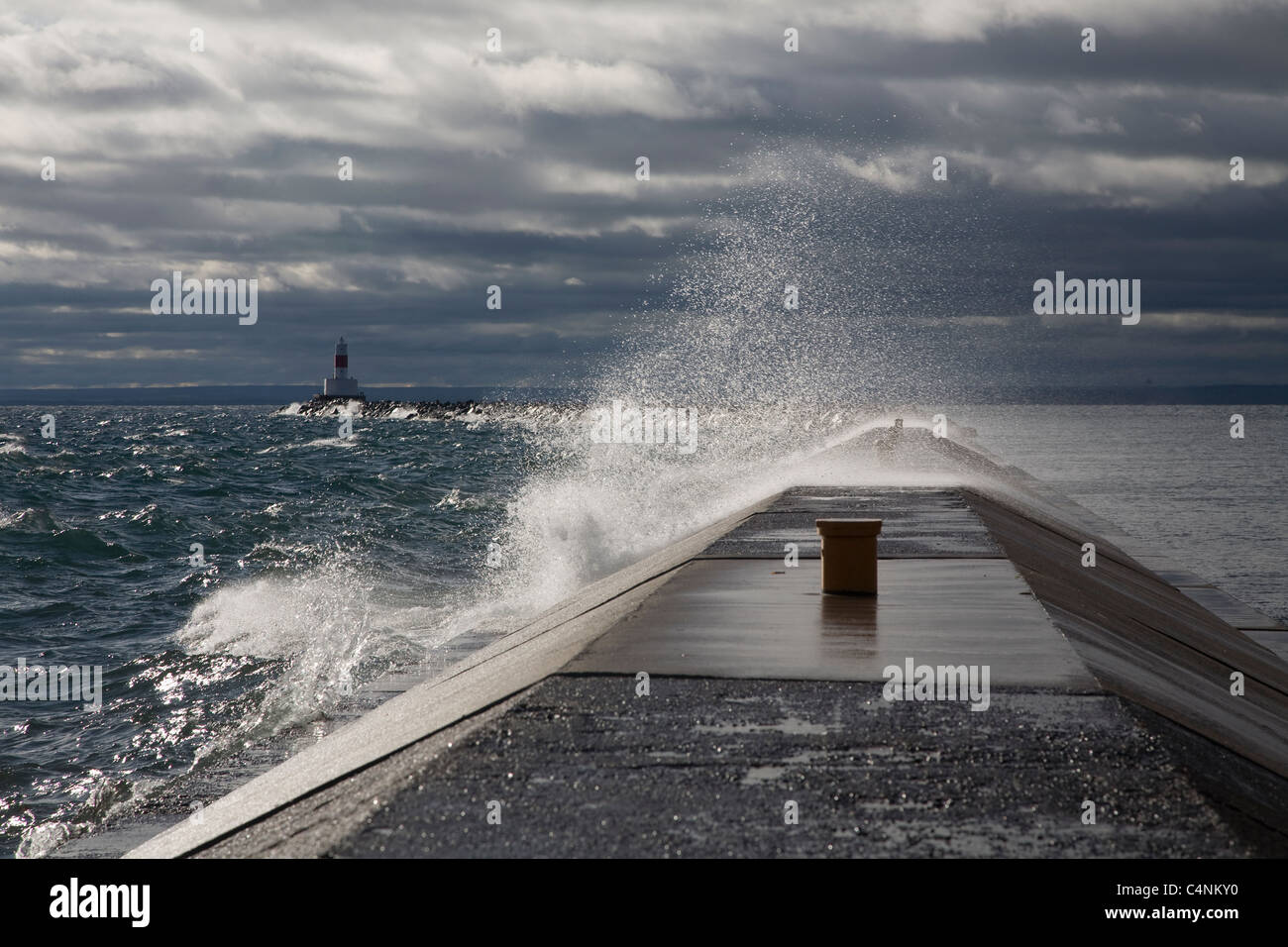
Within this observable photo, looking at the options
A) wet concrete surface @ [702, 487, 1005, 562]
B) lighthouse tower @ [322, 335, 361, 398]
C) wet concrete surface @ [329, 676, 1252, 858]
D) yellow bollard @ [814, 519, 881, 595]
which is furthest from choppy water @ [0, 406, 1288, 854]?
lighthouse tower @ [322, 335, 361, 398]

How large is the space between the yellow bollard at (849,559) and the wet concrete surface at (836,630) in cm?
10

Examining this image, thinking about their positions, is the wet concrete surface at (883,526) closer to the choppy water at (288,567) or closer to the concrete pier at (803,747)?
the concrete pier at (803,747)

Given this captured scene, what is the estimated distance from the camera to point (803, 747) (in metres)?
4.44

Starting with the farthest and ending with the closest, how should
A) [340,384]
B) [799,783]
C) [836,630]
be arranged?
[340,384], [836,630], [799,783]

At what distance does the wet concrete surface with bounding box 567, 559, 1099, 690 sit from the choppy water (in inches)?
116

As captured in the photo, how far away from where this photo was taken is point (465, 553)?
68.3ft

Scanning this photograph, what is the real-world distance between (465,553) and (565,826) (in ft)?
56.8

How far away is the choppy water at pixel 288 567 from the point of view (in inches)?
371

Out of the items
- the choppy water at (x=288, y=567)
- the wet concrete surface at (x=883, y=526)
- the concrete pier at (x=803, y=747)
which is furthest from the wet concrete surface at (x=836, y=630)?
the choppy water at (x=288, y=567)

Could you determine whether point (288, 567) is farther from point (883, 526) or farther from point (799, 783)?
point (799, 783)

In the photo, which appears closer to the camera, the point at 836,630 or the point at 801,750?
the point at 801,750

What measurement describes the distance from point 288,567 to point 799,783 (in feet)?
52.3

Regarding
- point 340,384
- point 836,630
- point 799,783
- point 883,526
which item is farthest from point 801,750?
point 340,384
